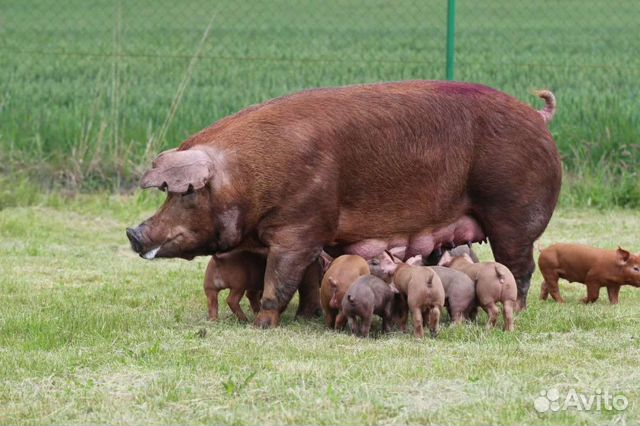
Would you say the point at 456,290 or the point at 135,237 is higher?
the point at 135,237

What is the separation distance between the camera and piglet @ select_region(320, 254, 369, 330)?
23.0 feet

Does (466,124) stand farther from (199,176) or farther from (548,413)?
(548,413)

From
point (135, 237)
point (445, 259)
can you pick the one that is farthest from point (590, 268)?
point (135, 237)

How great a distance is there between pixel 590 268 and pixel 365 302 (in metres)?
1.87

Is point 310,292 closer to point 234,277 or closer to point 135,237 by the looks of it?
point 234,277

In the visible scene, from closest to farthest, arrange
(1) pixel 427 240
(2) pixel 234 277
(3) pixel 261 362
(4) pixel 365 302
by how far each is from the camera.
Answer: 1. (3) pixel 261 362
2. (4) pixel 365 302
3. (2) pixel 234 277
4. (1) pixel 427 240

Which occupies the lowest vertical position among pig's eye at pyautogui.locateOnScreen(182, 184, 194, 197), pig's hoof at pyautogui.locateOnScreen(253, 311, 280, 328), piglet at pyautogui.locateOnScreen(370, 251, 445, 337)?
pig's hoof at pyautogui.locateOnScreen(253, 311, 280, 328)

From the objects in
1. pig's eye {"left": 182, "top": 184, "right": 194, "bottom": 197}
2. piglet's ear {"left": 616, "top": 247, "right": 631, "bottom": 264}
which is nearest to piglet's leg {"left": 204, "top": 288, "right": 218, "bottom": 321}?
pig's eye {"left": 182, "top": 184, "right": 194, "bottom": 197}

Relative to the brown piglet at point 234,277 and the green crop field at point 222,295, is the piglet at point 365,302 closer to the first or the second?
the green crop field at point 222,295

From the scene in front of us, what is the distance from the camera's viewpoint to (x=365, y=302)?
6777 mm

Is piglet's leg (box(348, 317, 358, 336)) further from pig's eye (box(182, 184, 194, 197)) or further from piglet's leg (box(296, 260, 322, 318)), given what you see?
pig's eye (box(182, 184, 194, 197))

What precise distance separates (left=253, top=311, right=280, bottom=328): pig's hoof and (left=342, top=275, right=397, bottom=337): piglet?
485mm

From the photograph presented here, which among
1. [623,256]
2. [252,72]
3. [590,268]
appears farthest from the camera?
[252,72]

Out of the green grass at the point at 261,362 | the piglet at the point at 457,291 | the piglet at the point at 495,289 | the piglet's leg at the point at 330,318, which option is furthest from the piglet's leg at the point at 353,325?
the piglet at the point at 495,289
